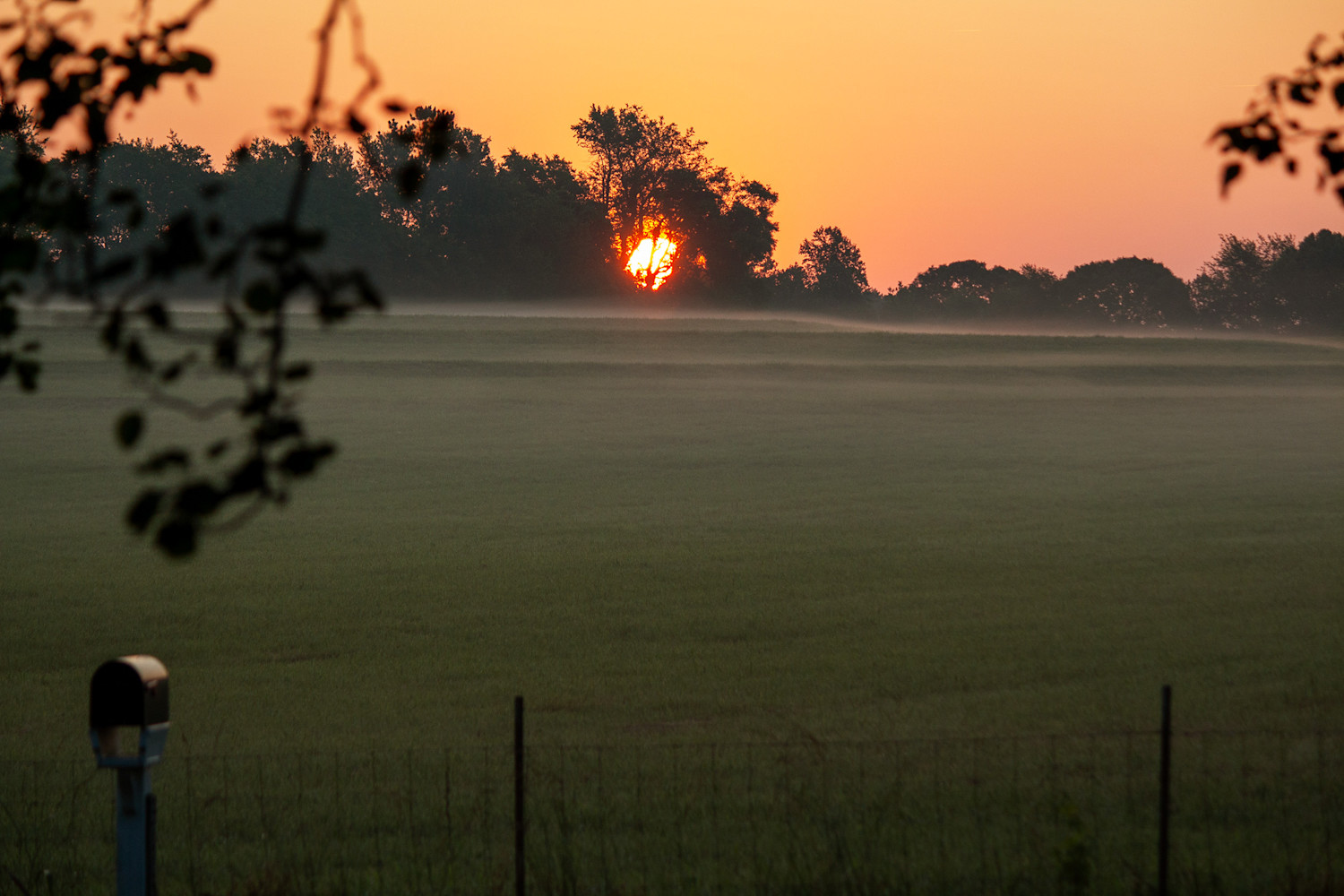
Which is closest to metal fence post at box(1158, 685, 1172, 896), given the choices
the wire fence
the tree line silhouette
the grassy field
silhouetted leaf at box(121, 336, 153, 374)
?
the wire fence

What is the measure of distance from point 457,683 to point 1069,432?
1984 centimetres

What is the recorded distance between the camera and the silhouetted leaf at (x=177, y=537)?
2.25m

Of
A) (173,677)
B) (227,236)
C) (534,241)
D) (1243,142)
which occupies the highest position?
(534,241)

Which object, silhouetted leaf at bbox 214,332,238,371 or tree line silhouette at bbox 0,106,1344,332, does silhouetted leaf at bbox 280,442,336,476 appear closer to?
silhouetted leaf at bbox 214,332,238,371

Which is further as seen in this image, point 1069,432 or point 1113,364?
point 1113,364

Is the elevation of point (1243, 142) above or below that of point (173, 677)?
above

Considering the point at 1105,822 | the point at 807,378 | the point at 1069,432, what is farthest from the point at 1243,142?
the point at 807,378

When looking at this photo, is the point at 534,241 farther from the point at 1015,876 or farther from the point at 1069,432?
the point at 1015,876

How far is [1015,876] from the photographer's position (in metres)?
4.97

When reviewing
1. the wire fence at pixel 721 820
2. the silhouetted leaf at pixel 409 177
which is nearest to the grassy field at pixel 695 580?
the wire fence at pixel 721 820

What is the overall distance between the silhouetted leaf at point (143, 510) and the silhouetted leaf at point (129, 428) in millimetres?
89

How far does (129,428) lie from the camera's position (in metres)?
2.24

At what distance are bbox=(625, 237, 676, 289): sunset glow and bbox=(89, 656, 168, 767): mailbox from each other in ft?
164

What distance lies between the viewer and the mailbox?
12.7 feet
